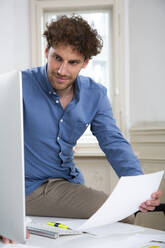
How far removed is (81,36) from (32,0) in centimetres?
141

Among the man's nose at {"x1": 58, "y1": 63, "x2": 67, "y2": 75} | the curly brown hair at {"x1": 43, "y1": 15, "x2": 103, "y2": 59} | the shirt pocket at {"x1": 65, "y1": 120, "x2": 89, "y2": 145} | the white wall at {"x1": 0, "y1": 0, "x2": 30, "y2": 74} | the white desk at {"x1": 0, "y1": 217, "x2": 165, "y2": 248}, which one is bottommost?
the white desk at {"x1": 0, "y1": 217, "x2": 165, "y2": 248}

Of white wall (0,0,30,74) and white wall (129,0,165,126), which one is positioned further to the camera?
white wall (0,0,30,74)

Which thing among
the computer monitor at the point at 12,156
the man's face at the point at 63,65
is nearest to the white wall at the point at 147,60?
the man's face at the point at 63,65

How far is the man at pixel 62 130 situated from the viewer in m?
1.39

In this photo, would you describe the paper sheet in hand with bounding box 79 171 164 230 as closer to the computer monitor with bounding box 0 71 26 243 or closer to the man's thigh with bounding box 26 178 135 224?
the computer monitor with bounding box 0 71 26 243

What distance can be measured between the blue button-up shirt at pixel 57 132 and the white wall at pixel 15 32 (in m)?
1.18

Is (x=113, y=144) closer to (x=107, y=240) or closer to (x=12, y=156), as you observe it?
(x=107, y=240)

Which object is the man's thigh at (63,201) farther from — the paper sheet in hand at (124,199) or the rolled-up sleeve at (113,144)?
the paper sheet in hand at (124,199)

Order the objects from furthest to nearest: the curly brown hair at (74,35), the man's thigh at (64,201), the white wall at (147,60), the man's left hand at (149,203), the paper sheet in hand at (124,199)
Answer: the white wall at (147,60), the curly brown hair at (74,35), the man's thigh at (64,201), the man's left hand at (149,203), the paper sheet in hand at (124,199)

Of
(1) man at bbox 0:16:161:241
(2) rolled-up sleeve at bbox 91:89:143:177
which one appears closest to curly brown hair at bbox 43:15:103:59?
(1) man at bbox 0:16:161:241

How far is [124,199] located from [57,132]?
64 centimetres

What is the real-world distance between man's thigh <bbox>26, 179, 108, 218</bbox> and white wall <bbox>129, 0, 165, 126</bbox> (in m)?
1.32

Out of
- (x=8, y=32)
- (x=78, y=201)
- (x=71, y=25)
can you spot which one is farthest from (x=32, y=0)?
(x=78, y=201)

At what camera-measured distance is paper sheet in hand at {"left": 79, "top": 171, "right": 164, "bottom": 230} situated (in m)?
0.87
